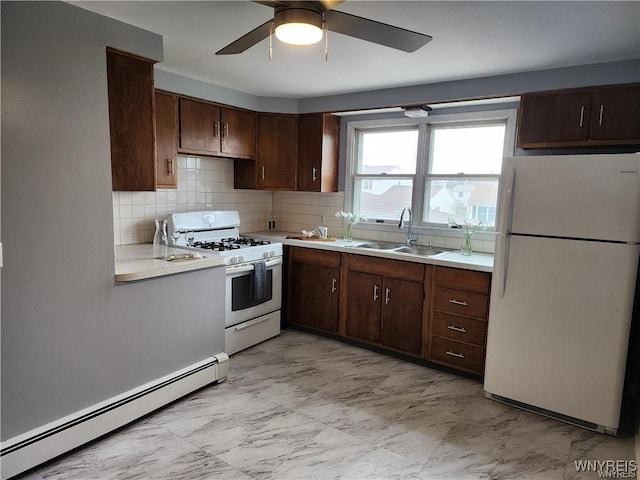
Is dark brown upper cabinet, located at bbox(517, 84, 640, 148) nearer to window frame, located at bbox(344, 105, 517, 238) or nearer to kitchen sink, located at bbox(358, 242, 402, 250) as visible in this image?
window frame, located at bbox(344, 105, 517, 238)

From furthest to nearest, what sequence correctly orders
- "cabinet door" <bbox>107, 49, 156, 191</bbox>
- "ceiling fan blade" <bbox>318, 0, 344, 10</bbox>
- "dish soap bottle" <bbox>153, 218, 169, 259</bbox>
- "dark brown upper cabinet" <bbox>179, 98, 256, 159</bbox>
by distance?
"dark brown upper cabinet" <bbox>179, 98, 256, 159</bbox> → "dish soap bottle" <bbox>153, 218, 169, 259</bbox> → "cabinet door" <bbox>107, 49, 156, 191</bbox> → "ceiling fan blade" <bbox>318, 0, 344, 10</bbox>

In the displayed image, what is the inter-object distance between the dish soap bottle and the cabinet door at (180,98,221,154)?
2.12 feet

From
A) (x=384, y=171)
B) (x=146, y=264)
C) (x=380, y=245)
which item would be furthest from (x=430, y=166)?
(x=146, y=264)

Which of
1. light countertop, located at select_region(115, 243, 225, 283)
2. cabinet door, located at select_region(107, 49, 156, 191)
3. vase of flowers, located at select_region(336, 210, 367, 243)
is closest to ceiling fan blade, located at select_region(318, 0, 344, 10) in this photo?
cabinet door, located at select_region(107, 49, 156, 191)

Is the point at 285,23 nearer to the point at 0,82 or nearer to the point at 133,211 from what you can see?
the point at 0,82

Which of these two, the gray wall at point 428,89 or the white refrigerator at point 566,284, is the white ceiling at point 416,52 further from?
the white refrigerator at point 566,284

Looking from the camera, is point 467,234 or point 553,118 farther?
point 467,234

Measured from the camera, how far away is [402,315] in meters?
3.28

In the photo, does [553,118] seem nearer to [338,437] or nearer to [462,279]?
[462,279]

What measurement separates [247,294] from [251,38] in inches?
80.6

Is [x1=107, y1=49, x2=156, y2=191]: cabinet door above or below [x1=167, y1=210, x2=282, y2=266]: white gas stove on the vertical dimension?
above

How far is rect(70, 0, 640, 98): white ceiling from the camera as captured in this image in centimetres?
191

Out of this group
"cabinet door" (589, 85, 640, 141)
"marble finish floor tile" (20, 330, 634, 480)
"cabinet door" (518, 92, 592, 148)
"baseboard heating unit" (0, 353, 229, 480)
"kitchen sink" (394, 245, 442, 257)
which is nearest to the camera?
"baseboard heating unit" (0, 353, 229, 480)

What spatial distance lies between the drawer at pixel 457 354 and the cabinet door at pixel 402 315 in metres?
0.14
